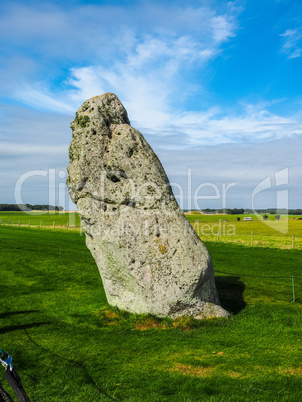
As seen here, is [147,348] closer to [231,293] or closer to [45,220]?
[231,293]

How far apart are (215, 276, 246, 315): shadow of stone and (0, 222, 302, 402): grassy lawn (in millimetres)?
49

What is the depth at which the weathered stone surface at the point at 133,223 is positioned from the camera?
1142 centimetres

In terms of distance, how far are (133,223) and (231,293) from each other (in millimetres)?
6564

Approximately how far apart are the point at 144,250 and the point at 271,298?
6.87 m

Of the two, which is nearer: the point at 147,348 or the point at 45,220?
the point at 147,348

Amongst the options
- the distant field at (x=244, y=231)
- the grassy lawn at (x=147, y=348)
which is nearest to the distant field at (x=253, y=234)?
the distant field at (x=244, y=231)

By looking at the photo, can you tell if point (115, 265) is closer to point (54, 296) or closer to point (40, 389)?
point (54, 296)

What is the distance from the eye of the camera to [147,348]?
9.45 m

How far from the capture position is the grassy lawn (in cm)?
725

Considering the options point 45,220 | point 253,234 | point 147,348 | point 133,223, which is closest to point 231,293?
point 133,223

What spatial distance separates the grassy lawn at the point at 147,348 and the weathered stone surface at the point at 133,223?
76 centimetres

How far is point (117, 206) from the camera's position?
40.2ft

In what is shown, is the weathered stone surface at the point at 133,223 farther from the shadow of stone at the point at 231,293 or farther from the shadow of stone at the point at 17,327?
the shadow of stone at the point at 17,327

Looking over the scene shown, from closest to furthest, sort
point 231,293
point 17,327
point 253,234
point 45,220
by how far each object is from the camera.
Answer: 1. point 17,327
2. point 231,293
3. point 253,234
4. point 45,220
